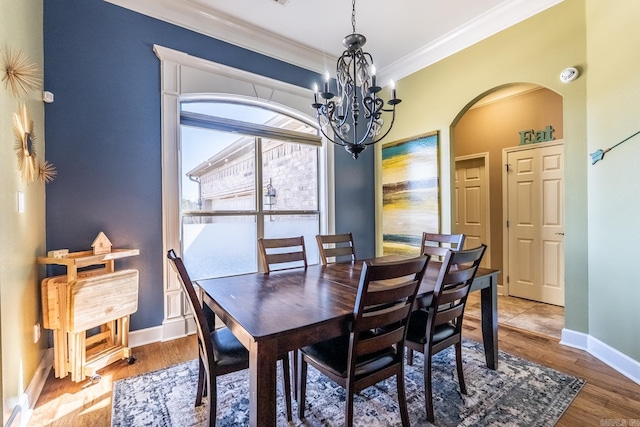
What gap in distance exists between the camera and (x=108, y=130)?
8.08 feet

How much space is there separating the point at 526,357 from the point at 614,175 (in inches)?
62.1

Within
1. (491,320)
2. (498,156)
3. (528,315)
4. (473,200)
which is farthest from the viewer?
(473,200)

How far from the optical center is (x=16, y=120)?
5.49ft

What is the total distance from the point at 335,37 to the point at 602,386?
386cm

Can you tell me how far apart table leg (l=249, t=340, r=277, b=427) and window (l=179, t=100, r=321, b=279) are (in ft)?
6.84

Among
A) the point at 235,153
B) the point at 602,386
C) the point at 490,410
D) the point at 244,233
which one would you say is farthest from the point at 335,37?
the point at 602,386

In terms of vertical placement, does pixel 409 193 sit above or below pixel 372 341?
above

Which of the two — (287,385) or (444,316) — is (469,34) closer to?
(444,316)

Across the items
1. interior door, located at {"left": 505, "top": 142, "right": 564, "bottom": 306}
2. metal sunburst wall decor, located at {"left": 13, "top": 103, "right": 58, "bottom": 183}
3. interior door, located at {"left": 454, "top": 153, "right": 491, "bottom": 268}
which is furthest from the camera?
interior door, located at {"left": 454, "top": 153, "right": 491, "bottom": 268}

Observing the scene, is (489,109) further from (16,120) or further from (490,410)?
(16,120)

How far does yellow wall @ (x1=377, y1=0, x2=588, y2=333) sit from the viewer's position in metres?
2.47

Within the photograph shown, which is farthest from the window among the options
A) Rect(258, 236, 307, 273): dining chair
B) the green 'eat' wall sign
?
the green 'eat' wall sign

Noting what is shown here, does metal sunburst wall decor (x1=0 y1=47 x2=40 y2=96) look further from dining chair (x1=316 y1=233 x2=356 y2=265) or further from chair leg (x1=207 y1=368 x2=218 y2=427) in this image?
dining chair (x1=316 y1=233 x2=356 y2=265)

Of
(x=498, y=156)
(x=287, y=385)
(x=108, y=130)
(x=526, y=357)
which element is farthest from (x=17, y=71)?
(x=498, y=156)
